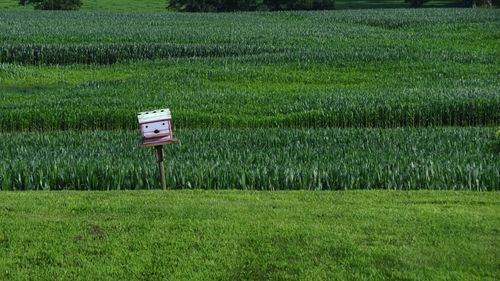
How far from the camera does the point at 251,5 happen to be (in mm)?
78062

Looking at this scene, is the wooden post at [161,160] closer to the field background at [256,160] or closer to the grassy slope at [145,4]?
the field background at [256,160]

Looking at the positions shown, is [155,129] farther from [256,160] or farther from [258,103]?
[258,103]

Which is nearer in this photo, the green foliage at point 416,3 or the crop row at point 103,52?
the crop row at point 103,52

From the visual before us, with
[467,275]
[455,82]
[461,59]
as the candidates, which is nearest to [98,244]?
[467,275]

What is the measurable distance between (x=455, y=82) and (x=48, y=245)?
838 inches

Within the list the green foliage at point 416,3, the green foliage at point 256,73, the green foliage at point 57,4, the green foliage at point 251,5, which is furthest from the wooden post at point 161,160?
the green foliage at point 57,4

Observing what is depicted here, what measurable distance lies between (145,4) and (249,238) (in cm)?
8330

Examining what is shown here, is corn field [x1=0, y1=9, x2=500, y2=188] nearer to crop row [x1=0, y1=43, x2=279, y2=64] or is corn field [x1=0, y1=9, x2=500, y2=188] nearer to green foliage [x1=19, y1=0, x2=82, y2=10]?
crop row [x1=0, y1=43, x2=279, y2=64]

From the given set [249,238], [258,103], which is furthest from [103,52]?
[249,238]

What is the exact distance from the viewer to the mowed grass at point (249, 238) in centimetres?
854

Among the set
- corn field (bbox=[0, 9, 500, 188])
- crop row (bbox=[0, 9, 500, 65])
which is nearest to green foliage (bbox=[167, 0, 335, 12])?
crop row (bbox=[0, 9, 500, 65])

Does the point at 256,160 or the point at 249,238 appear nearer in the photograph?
the point at 249,238

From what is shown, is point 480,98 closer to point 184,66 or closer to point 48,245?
point 184,66

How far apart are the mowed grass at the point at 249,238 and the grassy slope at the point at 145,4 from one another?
7358cm
